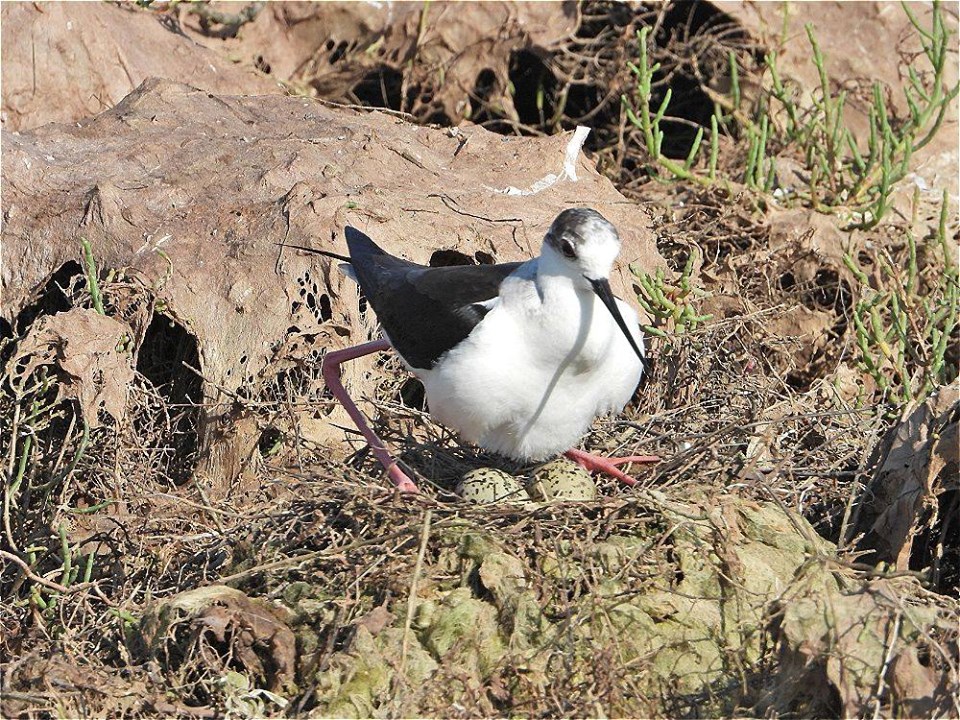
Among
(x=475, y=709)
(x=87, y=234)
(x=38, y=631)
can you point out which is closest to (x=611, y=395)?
(x=475, y=709)

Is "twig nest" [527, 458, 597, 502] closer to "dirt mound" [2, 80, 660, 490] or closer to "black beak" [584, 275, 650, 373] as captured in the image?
"black beak" [584, 275, 650, 373]

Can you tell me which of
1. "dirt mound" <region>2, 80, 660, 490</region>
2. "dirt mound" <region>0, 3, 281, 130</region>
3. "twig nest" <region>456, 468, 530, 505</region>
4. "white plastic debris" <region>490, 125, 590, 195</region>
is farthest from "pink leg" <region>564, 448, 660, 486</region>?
"dirt mound" <region>0, 3, 281, 130</region>

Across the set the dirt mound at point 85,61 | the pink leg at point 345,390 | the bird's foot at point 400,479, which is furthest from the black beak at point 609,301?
the dirt mound at point 85,61

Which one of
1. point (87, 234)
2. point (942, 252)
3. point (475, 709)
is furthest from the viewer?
point (942, 252)

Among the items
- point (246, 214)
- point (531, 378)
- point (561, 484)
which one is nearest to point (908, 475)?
point (561, 484)

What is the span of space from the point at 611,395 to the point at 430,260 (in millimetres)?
1781

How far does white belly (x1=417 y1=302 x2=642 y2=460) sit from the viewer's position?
4754 millimetres

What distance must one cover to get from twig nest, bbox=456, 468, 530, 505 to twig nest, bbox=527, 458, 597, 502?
0.18ft

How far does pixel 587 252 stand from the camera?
4664 millimetres

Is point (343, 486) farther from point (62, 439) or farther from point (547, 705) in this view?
point (62, 439)

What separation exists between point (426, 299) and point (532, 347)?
646mm

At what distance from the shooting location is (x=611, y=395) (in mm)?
4969

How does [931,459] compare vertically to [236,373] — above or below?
above

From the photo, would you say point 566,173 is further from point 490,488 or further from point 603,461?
point 490,488
